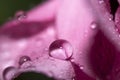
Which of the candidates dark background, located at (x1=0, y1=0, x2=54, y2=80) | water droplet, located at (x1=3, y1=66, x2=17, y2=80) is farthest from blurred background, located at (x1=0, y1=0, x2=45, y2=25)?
water droplet, located at (x1=3, y1=66, x2=17, y2=80)

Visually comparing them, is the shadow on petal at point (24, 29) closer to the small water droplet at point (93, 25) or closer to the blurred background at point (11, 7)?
the blurred background at point (11, 7)

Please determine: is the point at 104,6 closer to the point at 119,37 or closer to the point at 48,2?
the point at 119,37

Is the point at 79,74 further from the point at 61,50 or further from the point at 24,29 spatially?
the point at 24,29

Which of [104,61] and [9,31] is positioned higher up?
[9,31]

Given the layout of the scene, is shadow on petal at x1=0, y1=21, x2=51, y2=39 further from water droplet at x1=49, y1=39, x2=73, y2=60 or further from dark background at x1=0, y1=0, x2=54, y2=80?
water droplet at x1=49, y1=39, x2=73, y2=60

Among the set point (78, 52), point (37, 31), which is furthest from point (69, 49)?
point (37, 31)

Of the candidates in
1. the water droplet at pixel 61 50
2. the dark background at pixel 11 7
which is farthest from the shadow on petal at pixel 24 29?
the water droplet at pixel 61 50

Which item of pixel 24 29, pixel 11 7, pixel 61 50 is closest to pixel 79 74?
pixel 61 50
